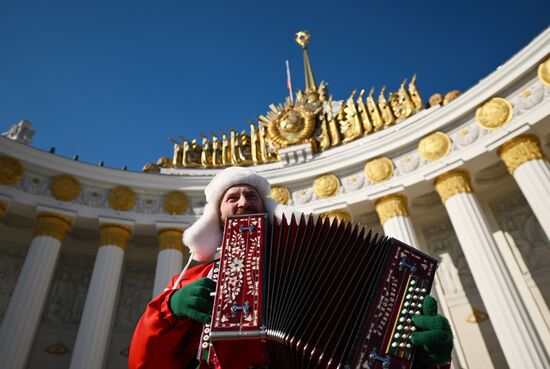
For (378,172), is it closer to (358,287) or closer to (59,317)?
(358,287)

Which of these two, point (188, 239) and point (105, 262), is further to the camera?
point (105, 262)

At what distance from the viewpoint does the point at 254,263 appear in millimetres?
2410

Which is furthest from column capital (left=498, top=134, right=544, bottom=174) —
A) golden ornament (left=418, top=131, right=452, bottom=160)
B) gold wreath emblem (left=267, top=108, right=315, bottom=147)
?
gold wreath emblem (left=267, top=108, right=315, bottom=147)

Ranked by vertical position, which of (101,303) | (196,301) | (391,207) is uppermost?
(391,207)

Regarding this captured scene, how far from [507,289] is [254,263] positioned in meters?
8.50

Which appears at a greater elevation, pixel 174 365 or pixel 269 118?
pixel 269 118

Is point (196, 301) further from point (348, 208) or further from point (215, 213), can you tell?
point (348, 208)

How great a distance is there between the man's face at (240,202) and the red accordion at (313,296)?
52 centimetres

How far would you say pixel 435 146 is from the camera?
1189cm

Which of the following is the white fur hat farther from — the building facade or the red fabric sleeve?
the building facade

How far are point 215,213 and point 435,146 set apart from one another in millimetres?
10026

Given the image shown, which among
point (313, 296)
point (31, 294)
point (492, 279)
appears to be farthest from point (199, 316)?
point (31, 294)

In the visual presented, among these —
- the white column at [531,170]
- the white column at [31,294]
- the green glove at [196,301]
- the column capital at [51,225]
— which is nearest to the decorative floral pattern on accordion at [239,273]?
the green glove at [196,301]

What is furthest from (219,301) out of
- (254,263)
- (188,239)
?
(188,239)
